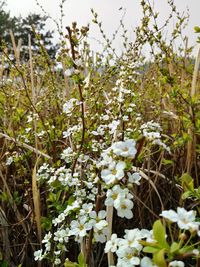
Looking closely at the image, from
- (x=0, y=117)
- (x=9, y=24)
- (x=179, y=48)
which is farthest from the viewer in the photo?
(x=9, y=24)

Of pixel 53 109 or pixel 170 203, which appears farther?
pixel 53 109

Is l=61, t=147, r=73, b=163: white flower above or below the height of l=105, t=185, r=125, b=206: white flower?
above

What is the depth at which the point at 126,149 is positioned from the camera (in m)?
0.86

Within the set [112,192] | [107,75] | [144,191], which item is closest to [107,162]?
[112,192]

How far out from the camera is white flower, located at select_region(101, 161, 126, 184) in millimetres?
837

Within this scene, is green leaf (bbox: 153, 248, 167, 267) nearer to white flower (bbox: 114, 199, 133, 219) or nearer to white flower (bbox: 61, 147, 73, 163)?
white flower (bbox: 114, 199, 133, 219)

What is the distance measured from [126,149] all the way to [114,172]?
65 mm

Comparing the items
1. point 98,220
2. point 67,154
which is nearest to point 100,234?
point 98,220

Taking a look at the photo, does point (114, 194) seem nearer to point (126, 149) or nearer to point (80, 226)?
point (126, 149)

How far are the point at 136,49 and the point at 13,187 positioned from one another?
1038 mm

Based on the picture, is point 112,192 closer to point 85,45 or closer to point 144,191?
point 144,191

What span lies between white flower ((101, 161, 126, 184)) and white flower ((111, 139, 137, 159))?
23 millimetres

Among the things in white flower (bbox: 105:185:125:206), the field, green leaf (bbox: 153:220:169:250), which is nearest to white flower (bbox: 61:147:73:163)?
the field

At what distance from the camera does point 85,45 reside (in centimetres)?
250
